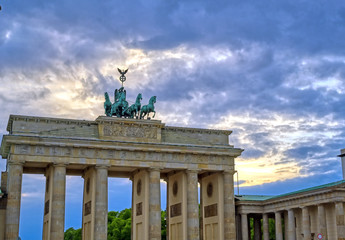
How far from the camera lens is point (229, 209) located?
5866 cm

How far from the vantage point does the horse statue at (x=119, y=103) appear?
5822 cm

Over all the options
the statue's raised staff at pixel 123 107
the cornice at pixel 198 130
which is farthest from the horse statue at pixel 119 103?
the cornice at pixel 198 130

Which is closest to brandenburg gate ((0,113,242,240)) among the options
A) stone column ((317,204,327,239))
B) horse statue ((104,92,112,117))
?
horse statue ((104,92,112,117))

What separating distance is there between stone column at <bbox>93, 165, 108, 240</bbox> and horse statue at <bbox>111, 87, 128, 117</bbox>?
674cm

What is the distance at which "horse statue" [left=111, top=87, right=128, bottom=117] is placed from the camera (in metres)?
58.2

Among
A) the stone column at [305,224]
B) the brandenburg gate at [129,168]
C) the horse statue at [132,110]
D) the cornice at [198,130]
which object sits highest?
the horse statue at [132,110]

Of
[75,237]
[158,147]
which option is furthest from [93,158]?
[75,237]

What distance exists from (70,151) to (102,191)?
545cm

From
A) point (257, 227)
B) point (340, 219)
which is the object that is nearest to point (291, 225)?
point (340, 219)

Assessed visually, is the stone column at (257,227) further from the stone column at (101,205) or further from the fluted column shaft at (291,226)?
the stone column at (101,205)

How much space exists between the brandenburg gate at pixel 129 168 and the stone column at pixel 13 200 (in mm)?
94

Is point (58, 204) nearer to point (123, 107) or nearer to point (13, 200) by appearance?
point (13, 200)

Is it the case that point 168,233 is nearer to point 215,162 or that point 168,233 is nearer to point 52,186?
point 215,162

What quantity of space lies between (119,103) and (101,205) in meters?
11.8
